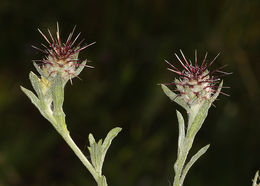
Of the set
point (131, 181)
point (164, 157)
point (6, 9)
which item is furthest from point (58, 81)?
point (6, 9)

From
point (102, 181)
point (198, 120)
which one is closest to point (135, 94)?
point (198, 120)

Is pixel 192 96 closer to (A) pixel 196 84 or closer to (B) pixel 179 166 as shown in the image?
(A) pixel 196 84

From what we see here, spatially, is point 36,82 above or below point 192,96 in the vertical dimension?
above

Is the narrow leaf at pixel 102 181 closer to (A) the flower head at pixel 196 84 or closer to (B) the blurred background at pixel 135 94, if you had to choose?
(A) the flower head at pixel 196 84

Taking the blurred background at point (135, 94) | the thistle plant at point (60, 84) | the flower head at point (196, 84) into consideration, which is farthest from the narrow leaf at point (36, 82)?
the blurred background at point (135, 94)

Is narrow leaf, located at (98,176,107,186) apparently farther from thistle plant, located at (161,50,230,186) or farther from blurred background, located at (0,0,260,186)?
blurred background, located at (0,0,260,186)

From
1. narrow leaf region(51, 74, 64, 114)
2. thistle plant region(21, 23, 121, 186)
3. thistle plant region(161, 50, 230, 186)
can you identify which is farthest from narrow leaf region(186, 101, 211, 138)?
narrow leaf region(51, 74, 64, 114)
